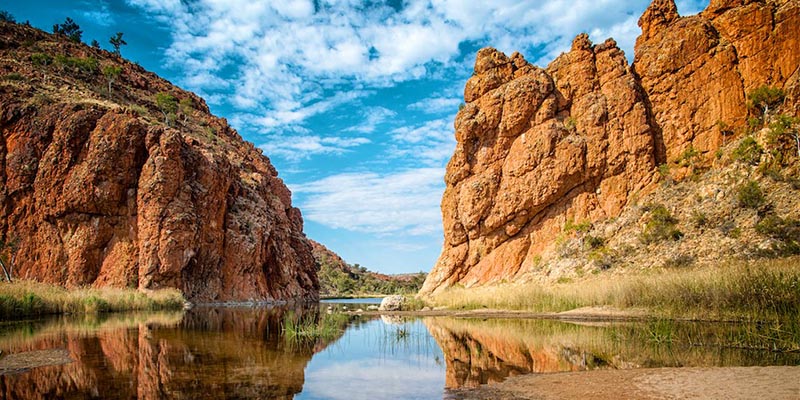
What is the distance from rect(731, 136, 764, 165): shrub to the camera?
121 ft

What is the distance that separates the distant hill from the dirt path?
100.0 metres

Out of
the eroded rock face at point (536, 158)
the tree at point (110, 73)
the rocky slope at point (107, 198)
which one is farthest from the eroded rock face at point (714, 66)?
the tree at point (110, 73)

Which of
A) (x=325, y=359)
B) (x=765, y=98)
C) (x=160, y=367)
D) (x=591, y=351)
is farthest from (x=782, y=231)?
(x=160, y=367)

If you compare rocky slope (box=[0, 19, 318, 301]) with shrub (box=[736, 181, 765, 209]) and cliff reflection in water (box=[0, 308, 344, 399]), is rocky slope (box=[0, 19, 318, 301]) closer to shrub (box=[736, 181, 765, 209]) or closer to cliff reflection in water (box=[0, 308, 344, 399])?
cliff reflection in water (box=[0, 308, 344, 399])

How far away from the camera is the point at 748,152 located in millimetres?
37531

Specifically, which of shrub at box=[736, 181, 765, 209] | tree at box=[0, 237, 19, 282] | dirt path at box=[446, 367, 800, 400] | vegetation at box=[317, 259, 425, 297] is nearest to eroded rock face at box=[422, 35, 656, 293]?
shrub at box=[736, 181, 765, 209]

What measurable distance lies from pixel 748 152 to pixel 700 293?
78.7 ft

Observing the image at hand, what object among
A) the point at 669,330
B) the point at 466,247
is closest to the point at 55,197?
the point at 466,247

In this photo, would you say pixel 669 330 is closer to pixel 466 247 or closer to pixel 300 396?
pixel 300 396

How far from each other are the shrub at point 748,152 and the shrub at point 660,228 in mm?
6266

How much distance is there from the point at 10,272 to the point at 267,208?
33563 mm

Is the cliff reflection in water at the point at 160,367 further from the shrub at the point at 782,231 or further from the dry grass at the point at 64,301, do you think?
the shrub at the point at 782,231

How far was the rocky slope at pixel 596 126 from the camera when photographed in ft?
144

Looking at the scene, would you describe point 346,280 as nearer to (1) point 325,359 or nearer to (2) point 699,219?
(2) point 699,219
